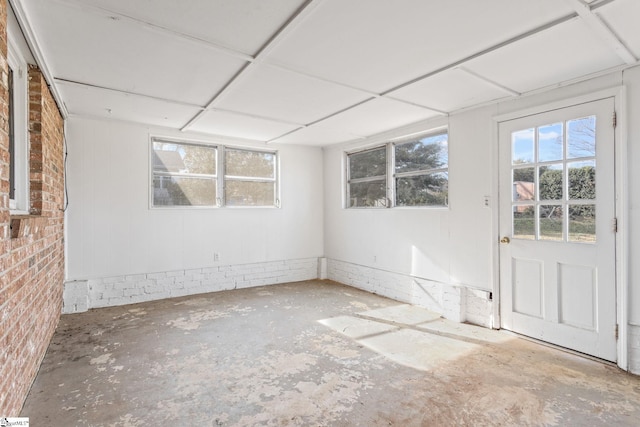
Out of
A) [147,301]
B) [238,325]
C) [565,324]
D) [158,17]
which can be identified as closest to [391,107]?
[158,17]

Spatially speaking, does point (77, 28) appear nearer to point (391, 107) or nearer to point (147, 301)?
point (391, 107)

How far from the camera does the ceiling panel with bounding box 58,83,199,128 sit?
3.36 metres

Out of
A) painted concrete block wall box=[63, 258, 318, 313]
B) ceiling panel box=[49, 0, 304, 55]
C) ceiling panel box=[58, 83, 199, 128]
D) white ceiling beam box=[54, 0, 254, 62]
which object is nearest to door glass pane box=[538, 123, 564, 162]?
ceiling panel box=[49, 0, 304, 55]

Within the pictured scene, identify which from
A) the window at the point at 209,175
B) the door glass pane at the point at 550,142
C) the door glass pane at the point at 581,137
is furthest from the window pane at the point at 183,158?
the door glass pane at the point at 581,137

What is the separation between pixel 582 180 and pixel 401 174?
227 centimetres

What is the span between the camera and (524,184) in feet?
11.1

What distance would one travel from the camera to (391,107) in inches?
147

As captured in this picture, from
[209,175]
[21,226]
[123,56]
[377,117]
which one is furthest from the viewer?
[209,175]

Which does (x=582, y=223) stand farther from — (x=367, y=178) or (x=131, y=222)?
(x=131, y=222)

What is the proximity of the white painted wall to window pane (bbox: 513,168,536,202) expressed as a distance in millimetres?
3713

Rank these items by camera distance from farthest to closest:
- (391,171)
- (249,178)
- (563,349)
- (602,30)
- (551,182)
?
(249,178)
(391,171)
(551,182)
(563,349)
(602,30)

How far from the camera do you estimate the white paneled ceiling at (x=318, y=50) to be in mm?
1939

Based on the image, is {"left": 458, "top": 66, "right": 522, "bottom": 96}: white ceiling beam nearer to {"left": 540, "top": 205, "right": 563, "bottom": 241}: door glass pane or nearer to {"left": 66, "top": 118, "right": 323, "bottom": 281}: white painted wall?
{"left": 540, "top": 205, "right": 563, "bottom": 241}: door glass pane

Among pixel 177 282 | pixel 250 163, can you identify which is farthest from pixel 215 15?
pixel 177 282
